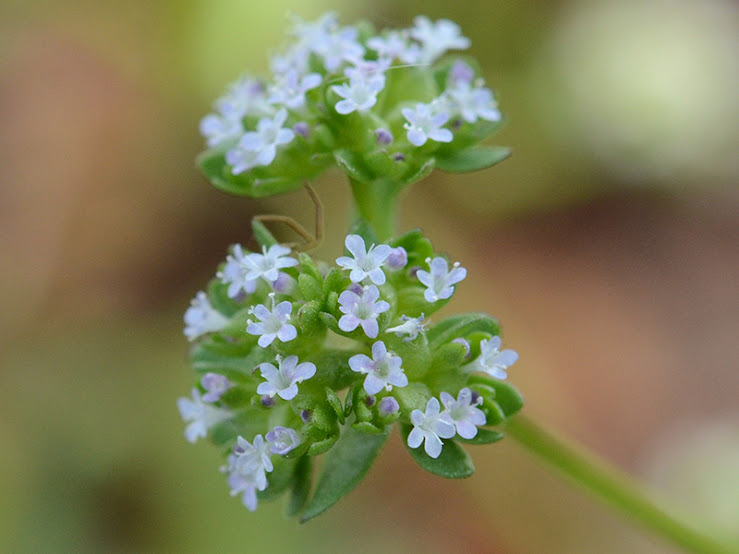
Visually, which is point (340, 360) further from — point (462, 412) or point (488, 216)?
point (488, 216)

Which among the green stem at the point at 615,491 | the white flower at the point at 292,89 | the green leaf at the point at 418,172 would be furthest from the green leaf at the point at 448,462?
the white flower at the point at 292,89

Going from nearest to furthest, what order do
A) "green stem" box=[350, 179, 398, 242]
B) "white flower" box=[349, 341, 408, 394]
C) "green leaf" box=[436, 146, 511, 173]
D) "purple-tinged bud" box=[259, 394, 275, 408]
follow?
"white flower" box=[349, 341, 408, 394], "purple-tinged bud" box=[259, 394, 275, 408], "green leaf" box=[436, 146, 511, 173], "green stem" box=[350, 179, 398, 242]

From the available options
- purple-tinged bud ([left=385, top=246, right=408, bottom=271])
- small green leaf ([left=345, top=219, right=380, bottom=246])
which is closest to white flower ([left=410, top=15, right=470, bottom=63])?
small green leaf ([left=345, top=219, right=380, bottom=246])

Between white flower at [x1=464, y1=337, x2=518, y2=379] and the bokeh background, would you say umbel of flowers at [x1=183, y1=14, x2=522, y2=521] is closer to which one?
white flower at [x1=464, y1=337, x2=518, y2=379]

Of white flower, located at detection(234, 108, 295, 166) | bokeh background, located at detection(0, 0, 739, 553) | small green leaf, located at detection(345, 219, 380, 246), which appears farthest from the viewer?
bokeh background, located at detection(0, 0, 739, 553)

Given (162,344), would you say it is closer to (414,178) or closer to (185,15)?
(185,15)

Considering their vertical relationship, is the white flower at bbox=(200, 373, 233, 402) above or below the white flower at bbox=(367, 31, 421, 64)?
below
